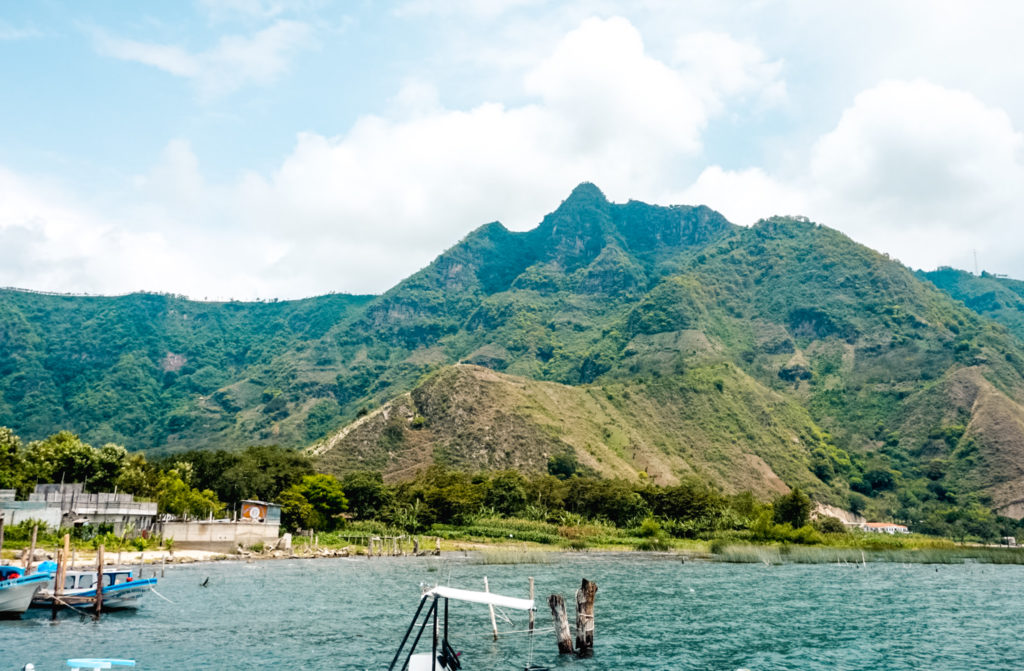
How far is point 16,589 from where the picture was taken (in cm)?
3869

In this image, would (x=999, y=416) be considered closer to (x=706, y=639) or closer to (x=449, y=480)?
(x=449, y=480)

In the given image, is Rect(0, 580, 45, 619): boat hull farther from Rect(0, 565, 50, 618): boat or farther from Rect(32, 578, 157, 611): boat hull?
Rect(32, 578, 157, 611): boat hull

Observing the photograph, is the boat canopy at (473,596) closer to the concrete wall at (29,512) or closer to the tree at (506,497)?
the concrete wall at (29,512)

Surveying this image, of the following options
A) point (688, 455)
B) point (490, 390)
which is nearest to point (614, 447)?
point (688, 455)

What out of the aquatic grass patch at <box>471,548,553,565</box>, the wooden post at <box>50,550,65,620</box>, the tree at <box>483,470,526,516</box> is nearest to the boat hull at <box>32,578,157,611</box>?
the wooden post at <box>50,550,65,620</box>

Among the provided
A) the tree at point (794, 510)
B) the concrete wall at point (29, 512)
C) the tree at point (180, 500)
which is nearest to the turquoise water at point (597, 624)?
the concrete wall at point (29, 512)

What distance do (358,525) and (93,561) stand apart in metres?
52.1

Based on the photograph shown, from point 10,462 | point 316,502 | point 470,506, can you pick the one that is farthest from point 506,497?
point 10,462

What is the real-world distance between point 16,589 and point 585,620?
2990 cm

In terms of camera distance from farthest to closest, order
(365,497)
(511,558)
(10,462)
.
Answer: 1. (365,497)
2. (511,558)
3. (10,462)

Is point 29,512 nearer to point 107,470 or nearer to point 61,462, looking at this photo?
point 61,462

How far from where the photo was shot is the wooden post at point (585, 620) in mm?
33031

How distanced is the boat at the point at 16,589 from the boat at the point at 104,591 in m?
1.08

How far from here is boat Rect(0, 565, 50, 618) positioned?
1512 inches
